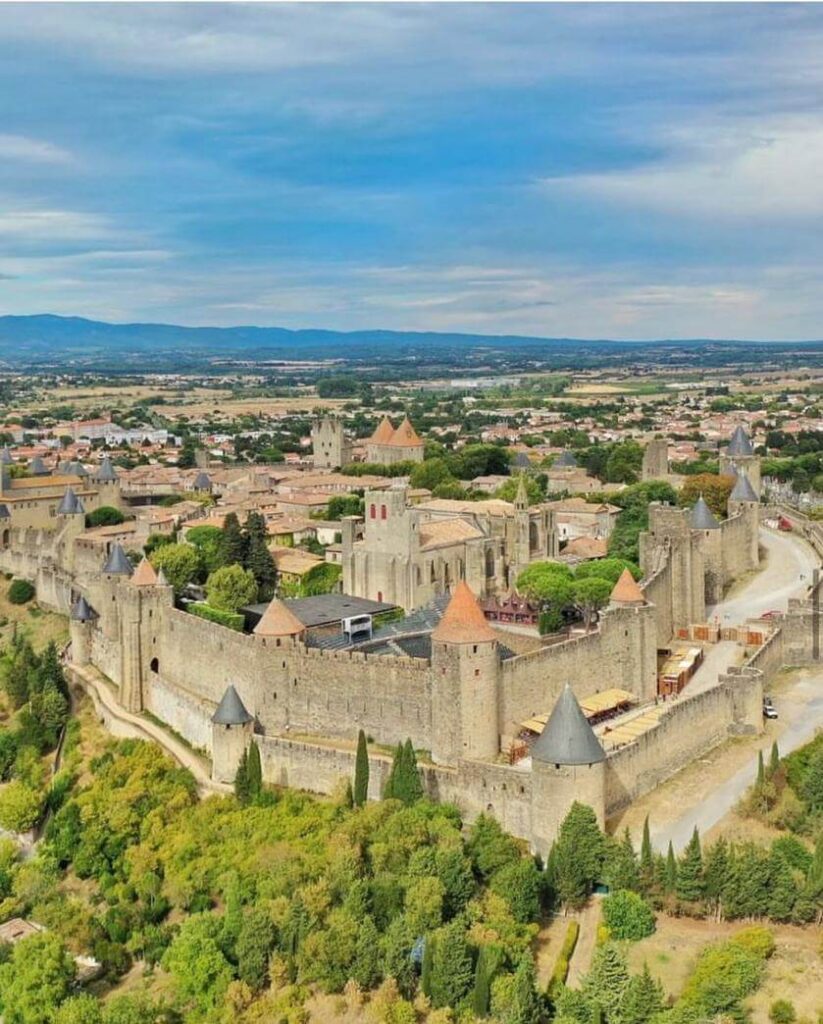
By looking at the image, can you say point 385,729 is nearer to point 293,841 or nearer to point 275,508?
point 293,841

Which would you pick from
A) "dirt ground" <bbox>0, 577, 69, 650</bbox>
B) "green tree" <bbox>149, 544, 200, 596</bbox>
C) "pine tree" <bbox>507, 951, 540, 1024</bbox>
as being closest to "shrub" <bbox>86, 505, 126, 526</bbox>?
"dirt ground" <bbox>0, 577, 69, 650</bbox>

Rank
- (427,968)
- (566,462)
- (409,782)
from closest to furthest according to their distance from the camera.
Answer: (427,968)
(409,782)
(566,462)

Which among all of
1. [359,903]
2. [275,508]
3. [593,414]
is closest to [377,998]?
[359,903]

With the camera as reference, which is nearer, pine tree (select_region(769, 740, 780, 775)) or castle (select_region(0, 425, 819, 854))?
castle (select_region(0, 425, 819, 854))

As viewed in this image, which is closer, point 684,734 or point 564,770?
point 564,770

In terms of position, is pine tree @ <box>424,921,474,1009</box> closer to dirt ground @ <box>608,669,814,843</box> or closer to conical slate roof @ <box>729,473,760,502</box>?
dirt ground @ <box>608,669,814,843</box>

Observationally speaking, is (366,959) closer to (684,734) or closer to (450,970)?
(450,970)

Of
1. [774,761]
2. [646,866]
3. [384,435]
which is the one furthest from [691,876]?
[384,435]

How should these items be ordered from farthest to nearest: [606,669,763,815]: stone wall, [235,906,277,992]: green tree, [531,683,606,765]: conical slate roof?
[606,669,763,815]: stone wall, [531,683,606,765]: conical slate roof, [235,906,277,992]: green tree
